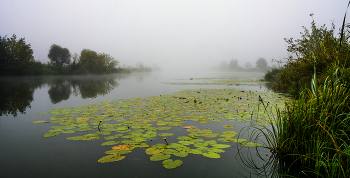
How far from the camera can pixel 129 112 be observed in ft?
17.4

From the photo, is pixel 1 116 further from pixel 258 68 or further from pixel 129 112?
pixel 258 68

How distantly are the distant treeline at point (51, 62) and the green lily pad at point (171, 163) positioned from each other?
86.7ft

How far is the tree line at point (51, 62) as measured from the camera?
22.0 metres

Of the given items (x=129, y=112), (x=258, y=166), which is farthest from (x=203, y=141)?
(x=129, y=112)

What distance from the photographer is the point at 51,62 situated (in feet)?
105

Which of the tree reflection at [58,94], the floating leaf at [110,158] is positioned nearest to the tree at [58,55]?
the tree reflection at [58,94]

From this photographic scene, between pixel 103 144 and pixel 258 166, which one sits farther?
pixel 103 144

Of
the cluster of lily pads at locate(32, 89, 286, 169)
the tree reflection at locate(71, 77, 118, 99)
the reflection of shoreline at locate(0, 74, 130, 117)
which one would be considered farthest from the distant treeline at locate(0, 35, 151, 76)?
the cluster of lily pads at locate(32, 89, 286, 169)

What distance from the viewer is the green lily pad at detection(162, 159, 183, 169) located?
2.31 meters

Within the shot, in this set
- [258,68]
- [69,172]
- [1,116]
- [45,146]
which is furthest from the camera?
[258,68]

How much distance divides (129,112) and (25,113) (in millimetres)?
2795

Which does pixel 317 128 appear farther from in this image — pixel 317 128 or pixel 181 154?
pixel 181 154

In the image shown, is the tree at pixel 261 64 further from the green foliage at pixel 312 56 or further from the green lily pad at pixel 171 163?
the green lily pad at pixel 171 163

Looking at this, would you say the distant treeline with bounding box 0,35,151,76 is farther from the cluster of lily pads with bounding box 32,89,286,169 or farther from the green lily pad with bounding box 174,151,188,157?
the green lily pad with bounding box 174,151,188,157
